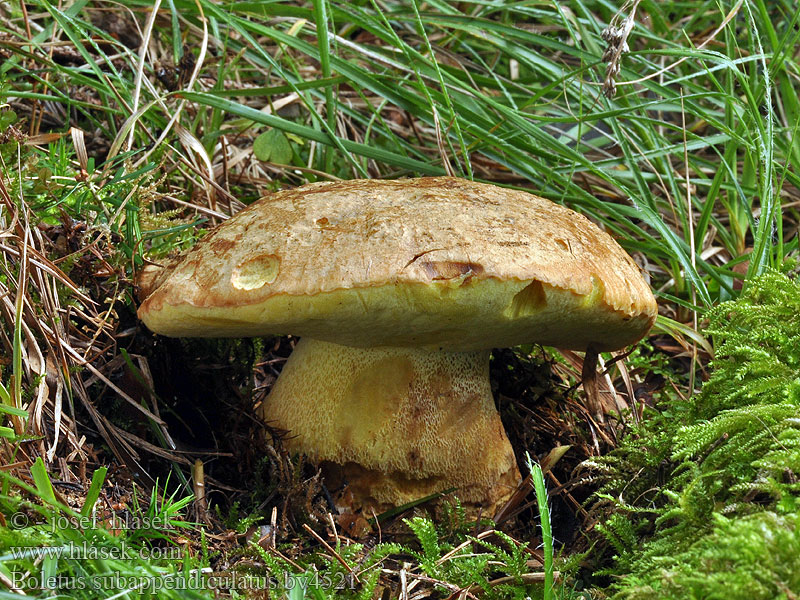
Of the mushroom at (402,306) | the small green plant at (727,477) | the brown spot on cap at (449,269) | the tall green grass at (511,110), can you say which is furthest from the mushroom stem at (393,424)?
the tall green grass at (511,110)

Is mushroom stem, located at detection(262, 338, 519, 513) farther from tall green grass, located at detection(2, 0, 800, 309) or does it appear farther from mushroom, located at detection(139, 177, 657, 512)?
tall green grass, located at detection(2, 0, 800, 309)

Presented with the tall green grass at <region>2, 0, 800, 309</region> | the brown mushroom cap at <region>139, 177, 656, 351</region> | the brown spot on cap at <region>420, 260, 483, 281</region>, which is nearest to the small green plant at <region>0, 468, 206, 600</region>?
the brown mushroom cap at <region>139, 177, 656, 351</region>

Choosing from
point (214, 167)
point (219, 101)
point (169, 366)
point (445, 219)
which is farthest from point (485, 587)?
point (214, 167)

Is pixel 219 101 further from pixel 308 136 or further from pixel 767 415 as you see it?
pixel 767 415

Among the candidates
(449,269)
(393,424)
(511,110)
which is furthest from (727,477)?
(511,110)

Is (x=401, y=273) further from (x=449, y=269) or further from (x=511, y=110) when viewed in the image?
(x=511, y=110)

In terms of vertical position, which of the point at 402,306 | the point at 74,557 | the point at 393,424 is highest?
the point at 402,306

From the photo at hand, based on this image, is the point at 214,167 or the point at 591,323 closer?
the point at 591,323

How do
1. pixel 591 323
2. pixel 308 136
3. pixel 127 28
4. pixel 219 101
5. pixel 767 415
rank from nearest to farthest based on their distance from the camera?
pixel 767 415 < pixel 591 323 < pixel 219 101 < pixel 308 136 < pixel 127 28
